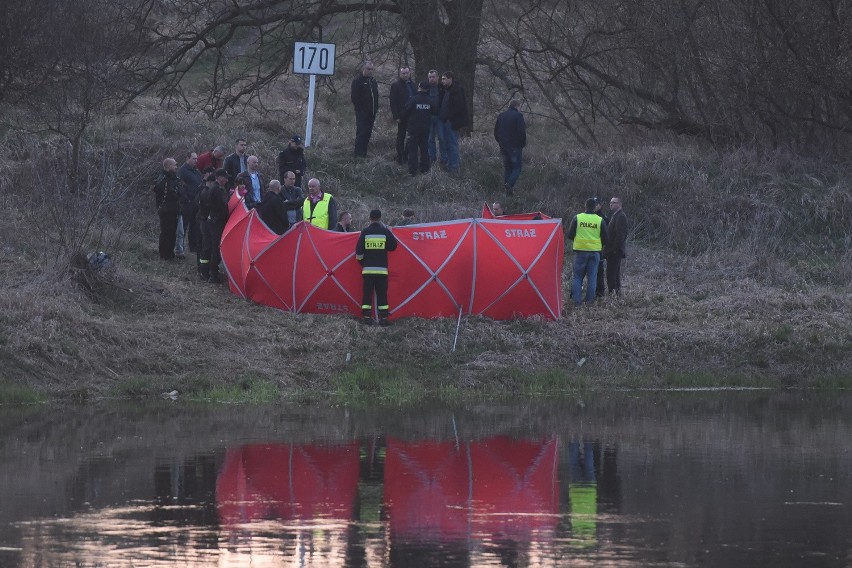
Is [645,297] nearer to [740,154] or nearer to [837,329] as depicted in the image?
[837,329]

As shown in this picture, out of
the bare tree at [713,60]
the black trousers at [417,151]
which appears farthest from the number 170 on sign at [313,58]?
the bare tree at [713,60]

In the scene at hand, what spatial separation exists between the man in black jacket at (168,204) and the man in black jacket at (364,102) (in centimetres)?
501

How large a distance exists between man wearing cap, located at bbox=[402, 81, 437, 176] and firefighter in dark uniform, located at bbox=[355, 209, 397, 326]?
6.42 metres

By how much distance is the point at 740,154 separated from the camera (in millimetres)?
32312

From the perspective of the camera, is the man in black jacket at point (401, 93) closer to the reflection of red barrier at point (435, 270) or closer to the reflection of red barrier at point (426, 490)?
the reflection of red barrier at point (435, 270)

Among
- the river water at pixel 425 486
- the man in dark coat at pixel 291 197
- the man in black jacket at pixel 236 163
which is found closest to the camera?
the river water at pixel 425 486

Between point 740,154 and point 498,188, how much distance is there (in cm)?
559

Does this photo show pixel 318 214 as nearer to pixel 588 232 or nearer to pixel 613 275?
pixel 588 232

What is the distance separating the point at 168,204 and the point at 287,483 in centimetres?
1267

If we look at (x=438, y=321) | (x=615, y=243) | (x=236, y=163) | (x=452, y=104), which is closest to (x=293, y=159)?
(x=236, y=163)

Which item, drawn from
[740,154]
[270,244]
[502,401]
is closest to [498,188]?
[740,154]

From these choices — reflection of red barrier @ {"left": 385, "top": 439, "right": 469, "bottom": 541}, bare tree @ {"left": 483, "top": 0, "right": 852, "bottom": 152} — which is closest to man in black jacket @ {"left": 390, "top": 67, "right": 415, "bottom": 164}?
bare tree @ {"left": 483, "top": 0, "right": 852, "bottom": 152}

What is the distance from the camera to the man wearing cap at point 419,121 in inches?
1113

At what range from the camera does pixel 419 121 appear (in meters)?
28.6
